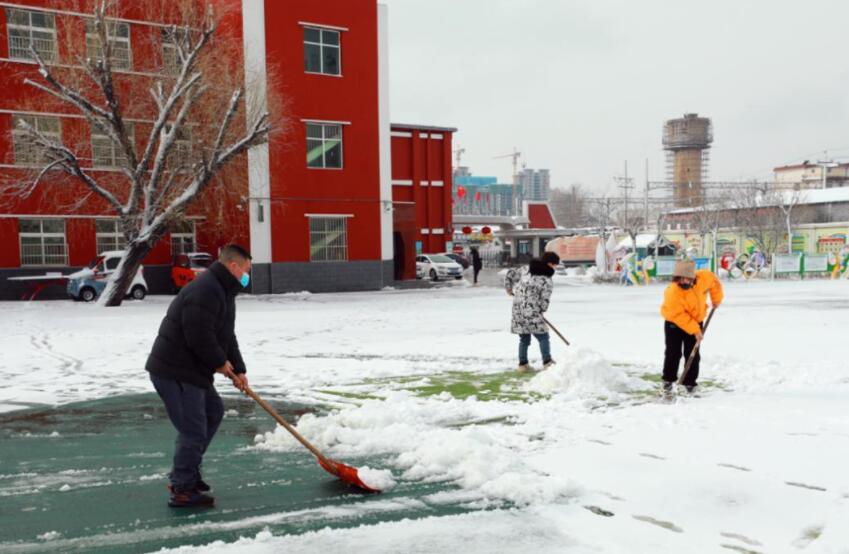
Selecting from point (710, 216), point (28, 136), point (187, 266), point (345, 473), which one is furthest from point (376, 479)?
point (710, 216)

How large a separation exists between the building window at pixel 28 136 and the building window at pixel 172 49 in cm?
418

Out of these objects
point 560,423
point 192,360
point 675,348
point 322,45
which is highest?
point 322,45

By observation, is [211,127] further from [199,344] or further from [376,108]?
[199,344]

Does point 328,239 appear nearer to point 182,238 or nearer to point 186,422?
point 182,238

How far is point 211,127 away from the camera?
22578 mm

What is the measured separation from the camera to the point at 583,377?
820cm

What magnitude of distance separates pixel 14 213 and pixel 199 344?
23744 millimetres

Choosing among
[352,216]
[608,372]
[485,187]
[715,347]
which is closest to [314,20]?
[352,216]

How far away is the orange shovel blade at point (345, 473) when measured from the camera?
16.6 ft

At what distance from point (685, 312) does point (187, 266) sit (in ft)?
71.0

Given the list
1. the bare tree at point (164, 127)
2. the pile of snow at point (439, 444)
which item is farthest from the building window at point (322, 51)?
the pile of snow at point (439, 444)

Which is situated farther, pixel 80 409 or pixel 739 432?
pixel 80 409

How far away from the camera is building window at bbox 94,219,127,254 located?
2639 cm

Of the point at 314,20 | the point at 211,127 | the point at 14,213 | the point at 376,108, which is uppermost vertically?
the point at 314,20
